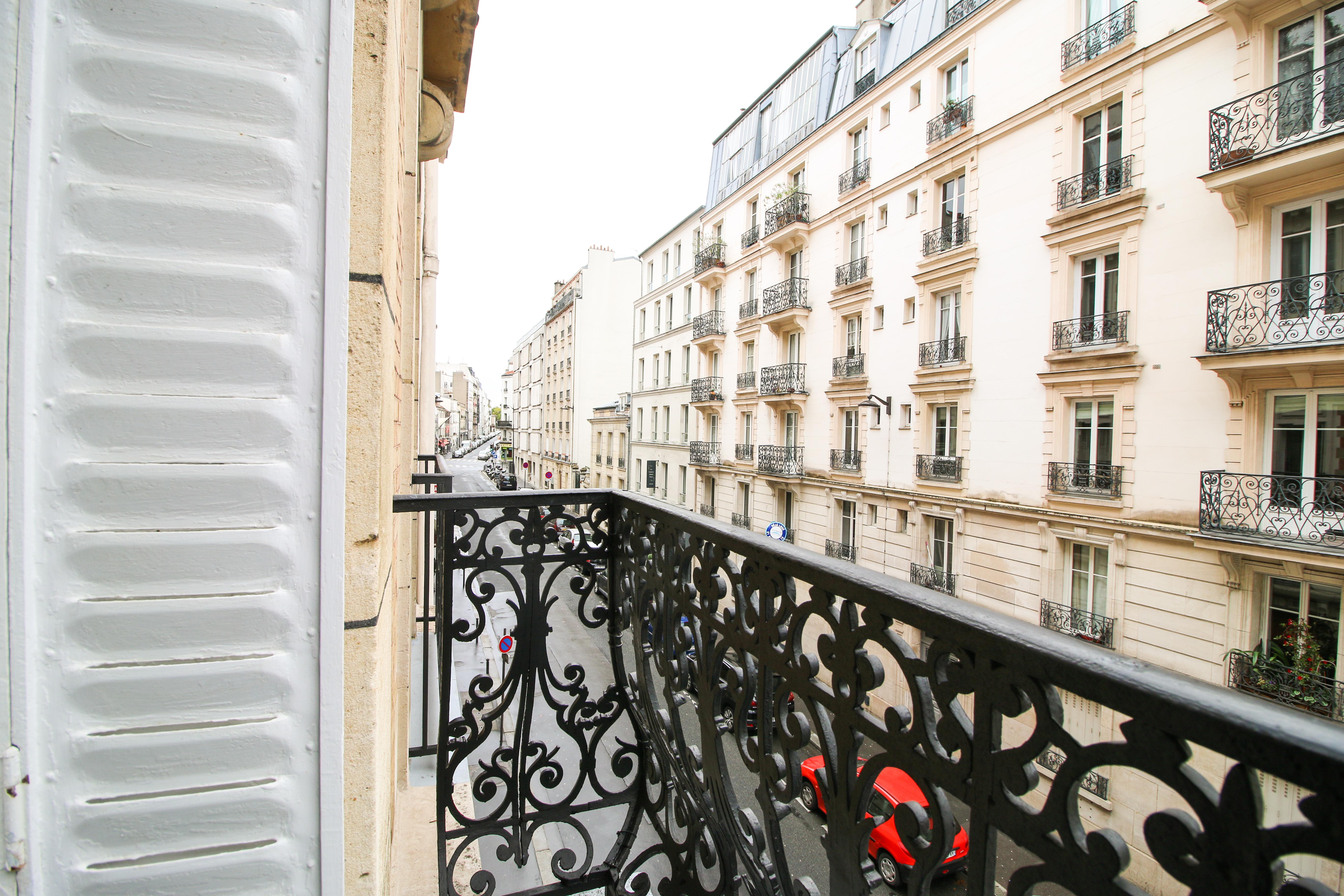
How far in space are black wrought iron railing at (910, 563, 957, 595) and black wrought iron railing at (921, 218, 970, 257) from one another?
21.0ft

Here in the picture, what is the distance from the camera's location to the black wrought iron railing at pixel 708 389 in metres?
20.5

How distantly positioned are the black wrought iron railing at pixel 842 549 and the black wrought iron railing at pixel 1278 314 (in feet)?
27.1

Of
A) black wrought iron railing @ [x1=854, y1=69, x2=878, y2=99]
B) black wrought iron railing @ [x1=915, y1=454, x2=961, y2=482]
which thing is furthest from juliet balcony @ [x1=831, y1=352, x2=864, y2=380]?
black wrought iron railing @ [x1=854, y1=69, x2=878, y2=99]

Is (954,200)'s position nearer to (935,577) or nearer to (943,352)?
(943,352)

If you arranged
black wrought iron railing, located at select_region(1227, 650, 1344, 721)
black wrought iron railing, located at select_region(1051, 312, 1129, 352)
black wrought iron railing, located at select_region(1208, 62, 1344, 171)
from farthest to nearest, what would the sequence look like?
black wrought iron railing, located at select_region(1051, 312, 1129, 352), black wrought iron railing, located at select_region(1208, 62, 1344, 171), black wrought iron railing, located at select_region(1227, 650, 1344, 721)

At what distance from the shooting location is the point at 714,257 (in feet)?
67.8

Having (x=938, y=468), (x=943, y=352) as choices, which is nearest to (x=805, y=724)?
(x=938, y=468)

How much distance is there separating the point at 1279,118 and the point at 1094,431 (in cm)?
452

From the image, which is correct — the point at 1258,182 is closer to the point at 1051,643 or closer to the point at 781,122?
the point at 1051,643

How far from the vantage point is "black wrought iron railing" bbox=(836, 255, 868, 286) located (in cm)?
1462

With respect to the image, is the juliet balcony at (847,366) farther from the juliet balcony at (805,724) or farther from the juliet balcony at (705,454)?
the juliet balcony at (805,724)

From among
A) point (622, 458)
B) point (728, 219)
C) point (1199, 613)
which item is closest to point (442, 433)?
point (622, 458)

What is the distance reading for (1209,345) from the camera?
8.18 m

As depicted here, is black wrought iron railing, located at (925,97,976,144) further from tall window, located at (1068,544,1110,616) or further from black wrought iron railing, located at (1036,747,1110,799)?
black wrought iron railing, located at (1036,747,1110,799)
